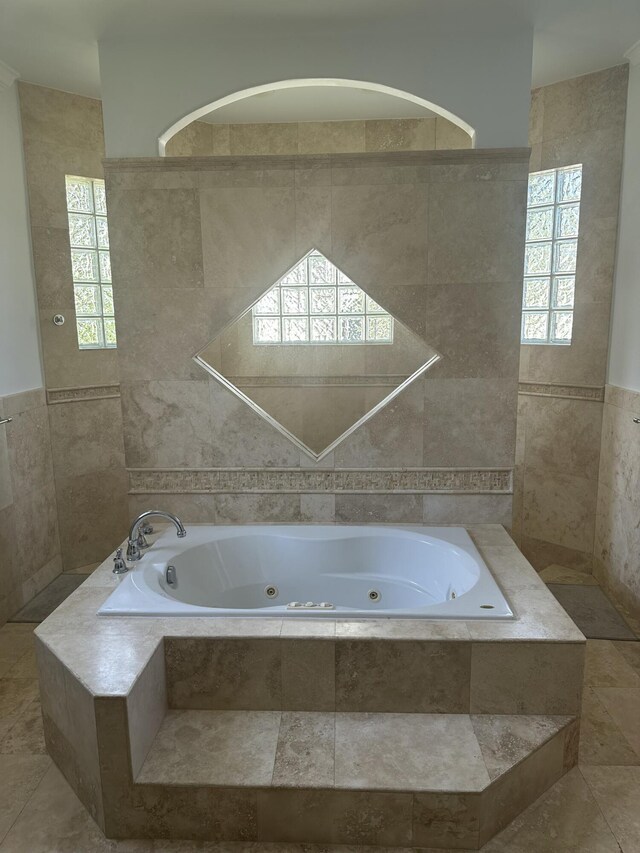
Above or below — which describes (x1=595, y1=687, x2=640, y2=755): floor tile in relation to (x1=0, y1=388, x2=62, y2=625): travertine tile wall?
below

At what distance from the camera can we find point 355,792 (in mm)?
1796

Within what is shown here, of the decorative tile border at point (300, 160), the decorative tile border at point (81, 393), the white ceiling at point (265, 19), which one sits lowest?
the decorative tile border at point (81, 393)

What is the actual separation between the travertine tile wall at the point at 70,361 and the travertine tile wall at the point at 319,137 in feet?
2.04

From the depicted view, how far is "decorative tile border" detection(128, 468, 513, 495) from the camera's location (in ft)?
10.1

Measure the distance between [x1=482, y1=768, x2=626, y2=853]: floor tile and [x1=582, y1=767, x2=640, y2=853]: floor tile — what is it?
25 mm

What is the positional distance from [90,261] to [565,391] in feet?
9.48

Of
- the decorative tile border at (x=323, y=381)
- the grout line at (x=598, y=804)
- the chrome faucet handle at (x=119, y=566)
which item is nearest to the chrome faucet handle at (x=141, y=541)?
the chrome faucet handle at (x=119, y=566)

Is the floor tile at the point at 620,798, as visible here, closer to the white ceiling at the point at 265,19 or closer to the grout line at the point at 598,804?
the grout line at the point at 598,804

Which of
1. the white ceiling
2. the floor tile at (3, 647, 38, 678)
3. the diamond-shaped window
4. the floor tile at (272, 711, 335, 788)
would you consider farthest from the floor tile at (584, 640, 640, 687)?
the white ceiling

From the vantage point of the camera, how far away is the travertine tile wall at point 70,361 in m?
3.49

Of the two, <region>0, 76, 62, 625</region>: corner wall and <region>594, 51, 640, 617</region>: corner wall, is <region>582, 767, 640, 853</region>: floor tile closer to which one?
<region>594, 51, 640, 617</region>: corner wall

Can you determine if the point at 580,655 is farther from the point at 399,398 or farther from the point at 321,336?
the point at 321,336

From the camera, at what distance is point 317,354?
392cm

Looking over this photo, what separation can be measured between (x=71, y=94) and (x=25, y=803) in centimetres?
345
